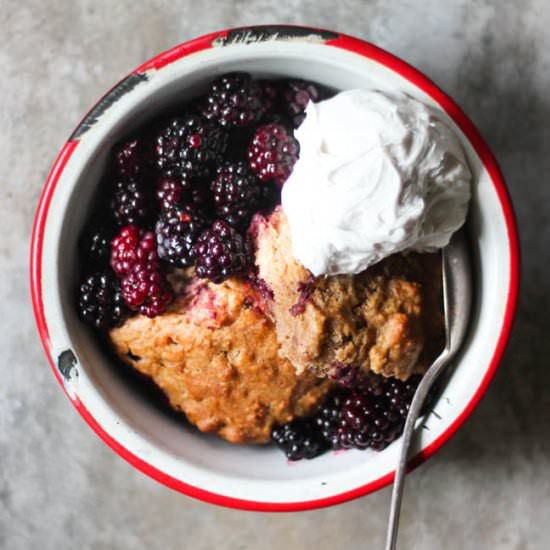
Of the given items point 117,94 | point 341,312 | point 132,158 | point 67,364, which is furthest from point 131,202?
point 341,312

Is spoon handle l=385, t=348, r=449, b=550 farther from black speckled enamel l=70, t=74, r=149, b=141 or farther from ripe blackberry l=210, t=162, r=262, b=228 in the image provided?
black speckled enamel l=70, t=74, r=149, b=141

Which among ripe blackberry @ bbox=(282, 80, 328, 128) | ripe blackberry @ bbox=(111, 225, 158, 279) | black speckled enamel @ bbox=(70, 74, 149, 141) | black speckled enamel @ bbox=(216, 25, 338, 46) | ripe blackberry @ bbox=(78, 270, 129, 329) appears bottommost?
ripe blackberry @ bbox=(78, 270, 129, 329)

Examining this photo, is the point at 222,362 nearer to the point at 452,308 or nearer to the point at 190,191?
the point at 190,191

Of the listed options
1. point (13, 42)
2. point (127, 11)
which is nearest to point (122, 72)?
point (127, 11)

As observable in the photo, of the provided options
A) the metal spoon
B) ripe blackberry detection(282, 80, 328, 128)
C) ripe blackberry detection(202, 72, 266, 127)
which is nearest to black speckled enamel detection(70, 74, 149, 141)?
ripe blackberry detection(202, 72, 266, 127)

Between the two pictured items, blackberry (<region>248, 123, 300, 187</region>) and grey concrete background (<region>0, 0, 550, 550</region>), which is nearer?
blackberry (<region>248, 123, 300, 187</region>)

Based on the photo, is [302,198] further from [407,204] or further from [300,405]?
[300,405]

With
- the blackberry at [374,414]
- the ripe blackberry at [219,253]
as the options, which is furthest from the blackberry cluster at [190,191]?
the blackberry at [374,414]
